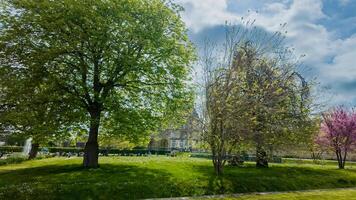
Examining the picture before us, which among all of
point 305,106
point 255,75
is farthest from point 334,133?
point 255,75

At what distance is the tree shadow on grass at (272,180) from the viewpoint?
17688mm

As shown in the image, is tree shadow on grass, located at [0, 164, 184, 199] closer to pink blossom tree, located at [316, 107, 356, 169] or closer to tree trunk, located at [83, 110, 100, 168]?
tree trunk, located at [83, 110, 100, 168]

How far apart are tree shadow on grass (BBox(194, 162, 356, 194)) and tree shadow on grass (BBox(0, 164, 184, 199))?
297cm

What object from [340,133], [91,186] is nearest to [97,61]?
[91,186]

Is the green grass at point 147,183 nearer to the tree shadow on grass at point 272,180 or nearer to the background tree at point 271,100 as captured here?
the tree shadow on grass at point 272,180

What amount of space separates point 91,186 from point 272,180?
11.7 meters

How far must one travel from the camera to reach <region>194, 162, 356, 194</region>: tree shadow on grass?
58.0 ft

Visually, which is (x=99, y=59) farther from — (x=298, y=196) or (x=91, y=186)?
(x=298, y=196)

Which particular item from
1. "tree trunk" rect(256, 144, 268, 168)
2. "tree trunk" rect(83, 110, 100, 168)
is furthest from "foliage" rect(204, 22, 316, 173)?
"tree trunk" rect(83, 110, 100, 168)

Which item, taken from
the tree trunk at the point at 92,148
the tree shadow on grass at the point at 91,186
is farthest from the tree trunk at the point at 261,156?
the tree trunk at the point at 92,148

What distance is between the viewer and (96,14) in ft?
59.0

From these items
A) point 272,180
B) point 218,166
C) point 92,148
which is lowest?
point 272,180

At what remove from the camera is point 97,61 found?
19406 mm

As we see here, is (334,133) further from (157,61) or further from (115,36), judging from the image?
(115,36)
